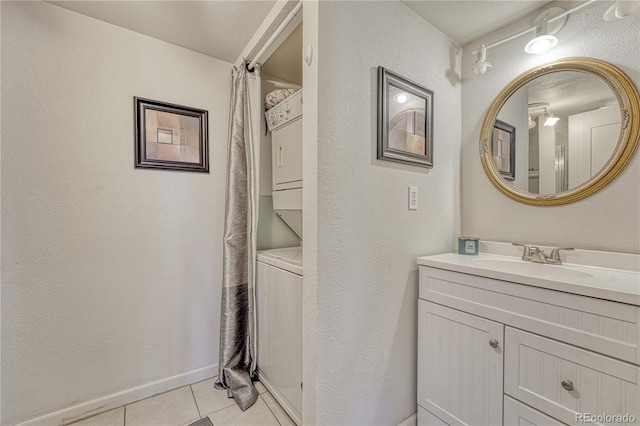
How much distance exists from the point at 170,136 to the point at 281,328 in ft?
4.48

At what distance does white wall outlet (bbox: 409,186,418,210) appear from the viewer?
137 centimetres

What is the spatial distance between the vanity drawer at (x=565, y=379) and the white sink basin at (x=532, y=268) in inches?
9.2

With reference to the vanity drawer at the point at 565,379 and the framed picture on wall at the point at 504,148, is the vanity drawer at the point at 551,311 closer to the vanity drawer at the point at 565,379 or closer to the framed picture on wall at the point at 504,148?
the vanity drawer at the point at 565,379

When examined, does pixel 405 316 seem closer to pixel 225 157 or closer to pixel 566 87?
pixel 566 87

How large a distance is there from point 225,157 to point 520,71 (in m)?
1.87

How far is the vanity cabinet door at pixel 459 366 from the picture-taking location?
106 cm

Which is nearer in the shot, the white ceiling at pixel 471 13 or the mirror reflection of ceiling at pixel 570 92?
the mirror reflection of ceiling at pixel 570 92

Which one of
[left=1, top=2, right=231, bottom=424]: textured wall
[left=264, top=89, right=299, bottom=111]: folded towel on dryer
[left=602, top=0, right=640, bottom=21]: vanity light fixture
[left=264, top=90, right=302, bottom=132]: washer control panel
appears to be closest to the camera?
[left=602, top=0, right=640, bottom=21]: vanity light fixture

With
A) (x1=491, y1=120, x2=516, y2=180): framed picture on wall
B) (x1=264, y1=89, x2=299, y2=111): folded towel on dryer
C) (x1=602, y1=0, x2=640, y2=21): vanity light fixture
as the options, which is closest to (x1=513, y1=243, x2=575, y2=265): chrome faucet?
(x1=491, y1=120, x2=516, y2=180): framed picture on wall

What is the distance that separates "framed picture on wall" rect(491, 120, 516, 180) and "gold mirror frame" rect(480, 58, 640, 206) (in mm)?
42

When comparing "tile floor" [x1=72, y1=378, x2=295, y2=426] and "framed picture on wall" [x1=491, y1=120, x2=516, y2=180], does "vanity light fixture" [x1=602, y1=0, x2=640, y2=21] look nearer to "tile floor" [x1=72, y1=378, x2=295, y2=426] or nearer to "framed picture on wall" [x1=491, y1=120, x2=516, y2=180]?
"framed picture on wall" [x1=491, y1=120, x2=516, y2=180]

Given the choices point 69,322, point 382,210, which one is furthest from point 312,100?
point 69,322

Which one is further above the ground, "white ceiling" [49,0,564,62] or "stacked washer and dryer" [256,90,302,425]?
"white ceiling" [49,0,564,62]

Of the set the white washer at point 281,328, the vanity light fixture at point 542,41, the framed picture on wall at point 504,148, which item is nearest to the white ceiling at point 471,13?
the vanity light fixture at point 542,41
